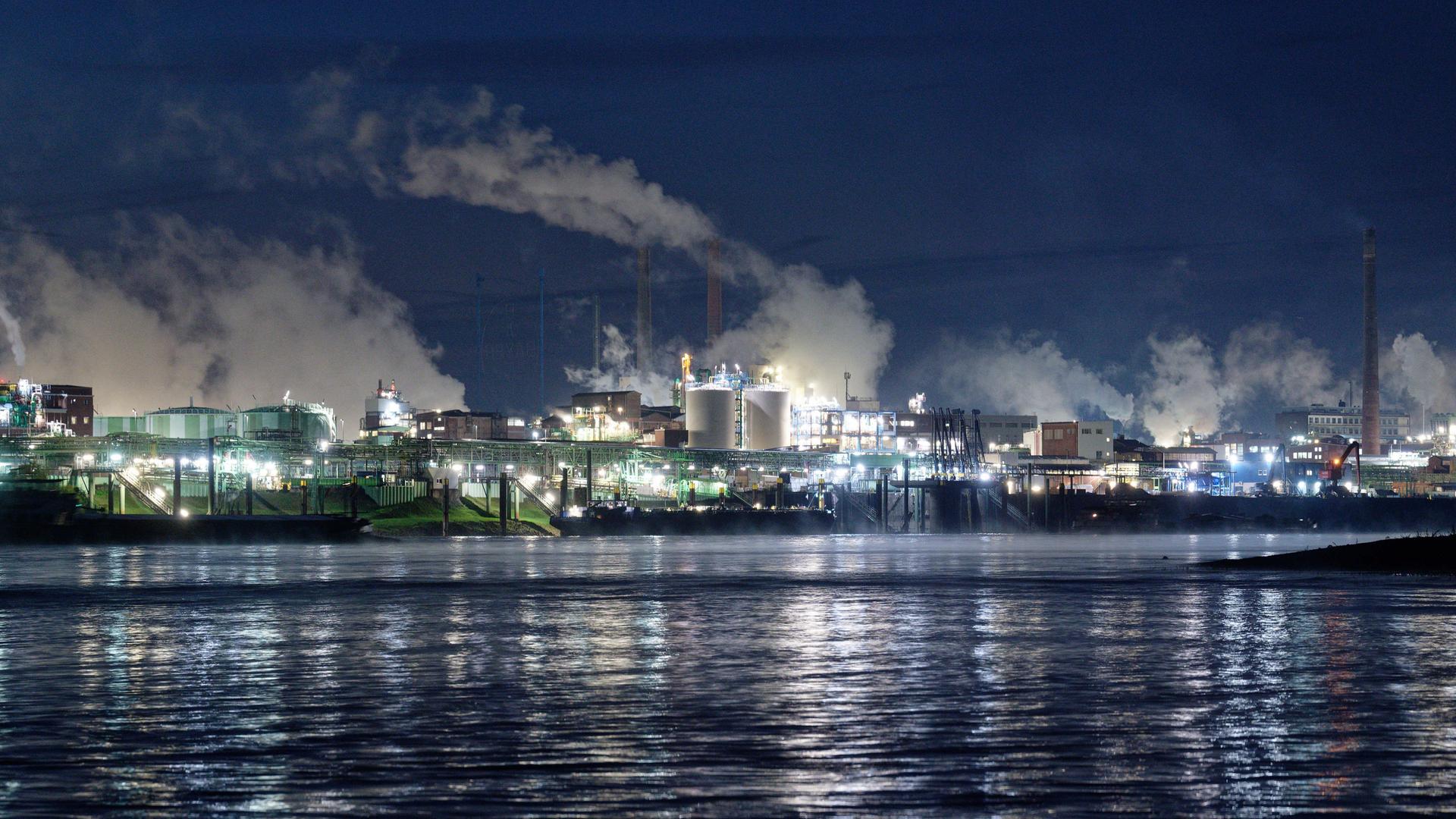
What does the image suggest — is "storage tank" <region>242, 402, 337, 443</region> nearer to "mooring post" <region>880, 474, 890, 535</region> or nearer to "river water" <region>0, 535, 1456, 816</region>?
"mooring post" <region>880, 474, 890, 535</region>

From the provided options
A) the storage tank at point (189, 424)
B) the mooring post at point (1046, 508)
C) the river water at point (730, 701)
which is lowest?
the mooring post at point (1046, 508)

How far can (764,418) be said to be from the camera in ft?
639

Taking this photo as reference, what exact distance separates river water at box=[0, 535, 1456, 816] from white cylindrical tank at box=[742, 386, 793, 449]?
15101cm

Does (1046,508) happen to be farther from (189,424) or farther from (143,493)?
(189,424)

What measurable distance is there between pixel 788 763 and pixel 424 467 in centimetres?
13091

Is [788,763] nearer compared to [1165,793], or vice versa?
[1165,793]

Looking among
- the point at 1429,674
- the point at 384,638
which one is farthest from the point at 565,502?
the point at 1429,674

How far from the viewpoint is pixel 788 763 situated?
14188 millimetres

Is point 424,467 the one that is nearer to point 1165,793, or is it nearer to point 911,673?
point 911,673

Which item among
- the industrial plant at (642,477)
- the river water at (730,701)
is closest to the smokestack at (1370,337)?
the industrial plant at (642,477)

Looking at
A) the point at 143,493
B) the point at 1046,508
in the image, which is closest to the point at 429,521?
the point at 143,493

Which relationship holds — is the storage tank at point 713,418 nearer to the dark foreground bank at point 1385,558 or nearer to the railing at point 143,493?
the railing at point 143,493

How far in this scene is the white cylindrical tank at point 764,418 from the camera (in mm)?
194000

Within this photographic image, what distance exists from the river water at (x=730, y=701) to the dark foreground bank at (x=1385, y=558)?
10003 millimetres
